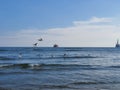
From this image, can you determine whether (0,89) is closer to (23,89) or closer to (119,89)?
(23,89)

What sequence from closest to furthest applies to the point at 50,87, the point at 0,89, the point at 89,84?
the point at 0,89 < the point at 50,87 < the point at 89,84

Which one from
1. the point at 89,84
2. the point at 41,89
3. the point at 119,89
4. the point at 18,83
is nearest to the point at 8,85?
the point at 18,83

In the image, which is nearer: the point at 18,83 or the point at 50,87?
the point at 50,87

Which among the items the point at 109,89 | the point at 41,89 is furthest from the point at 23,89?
the point at 109,89

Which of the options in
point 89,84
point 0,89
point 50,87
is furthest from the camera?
point 89,84

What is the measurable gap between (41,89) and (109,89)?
4.33 metres

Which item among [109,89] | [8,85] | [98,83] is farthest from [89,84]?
[8,85]

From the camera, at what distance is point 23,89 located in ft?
63.3

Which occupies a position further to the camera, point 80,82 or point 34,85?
point 80,82

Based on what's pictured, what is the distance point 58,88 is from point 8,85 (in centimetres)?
363

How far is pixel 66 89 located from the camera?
19.4 meters

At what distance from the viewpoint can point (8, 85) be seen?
21000 mm

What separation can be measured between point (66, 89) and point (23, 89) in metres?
2.74

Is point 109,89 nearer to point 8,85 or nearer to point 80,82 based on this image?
point 80,82
